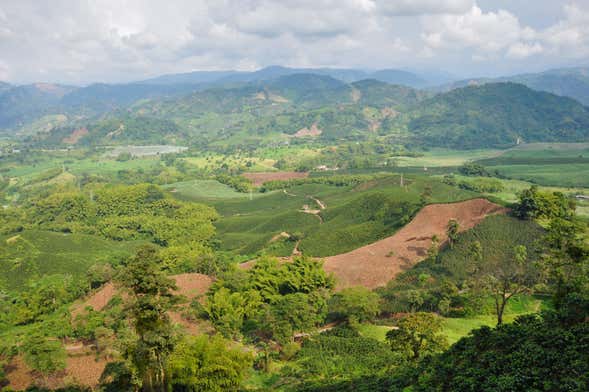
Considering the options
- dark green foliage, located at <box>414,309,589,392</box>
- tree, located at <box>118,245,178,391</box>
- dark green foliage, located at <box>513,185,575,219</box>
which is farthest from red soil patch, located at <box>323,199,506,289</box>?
tree, located at <box>118,245,178,391</box>

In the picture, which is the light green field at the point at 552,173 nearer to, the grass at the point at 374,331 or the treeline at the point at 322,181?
the treeline at the point at 322,181

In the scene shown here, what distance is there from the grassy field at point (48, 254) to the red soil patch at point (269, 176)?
6937 centimetres

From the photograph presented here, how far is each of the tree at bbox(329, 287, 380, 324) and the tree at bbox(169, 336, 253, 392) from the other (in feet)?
51.1

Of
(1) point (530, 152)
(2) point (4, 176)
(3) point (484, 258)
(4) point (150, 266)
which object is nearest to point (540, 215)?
(3) point (484, 258)

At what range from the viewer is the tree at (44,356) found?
106 feet

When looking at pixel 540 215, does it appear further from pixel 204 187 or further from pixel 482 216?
pixel 204 187

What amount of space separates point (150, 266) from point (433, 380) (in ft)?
49.1

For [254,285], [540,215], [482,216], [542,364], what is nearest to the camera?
[542,364]

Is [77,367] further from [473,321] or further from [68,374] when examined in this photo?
[473,321]

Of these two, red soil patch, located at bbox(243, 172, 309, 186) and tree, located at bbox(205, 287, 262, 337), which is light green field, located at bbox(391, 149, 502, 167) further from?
tree, located at bbox(205, 287, 262, 337)

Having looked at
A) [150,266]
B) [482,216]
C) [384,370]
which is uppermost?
[150,266]

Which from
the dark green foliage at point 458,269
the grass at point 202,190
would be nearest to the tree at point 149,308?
the dark green foliage at point 458,269

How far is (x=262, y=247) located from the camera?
79312 millimetres

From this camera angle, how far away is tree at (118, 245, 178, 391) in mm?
18703
